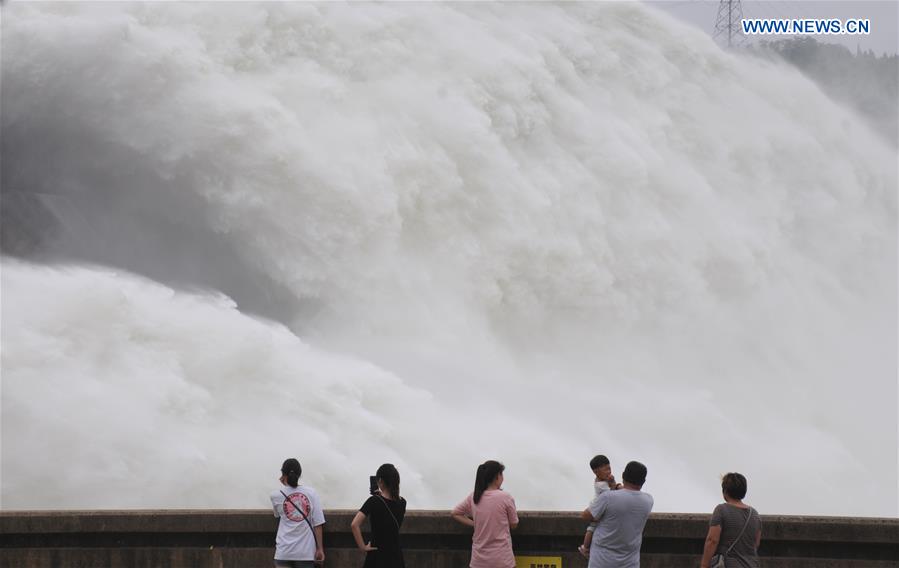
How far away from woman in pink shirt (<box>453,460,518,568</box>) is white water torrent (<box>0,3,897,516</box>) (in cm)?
526

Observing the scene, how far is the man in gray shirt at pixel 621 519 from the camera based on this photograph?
6.48 meters

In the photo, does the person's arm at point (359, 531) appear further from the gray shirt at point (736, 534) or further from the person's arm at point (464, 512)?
the gray shirt at point (736, 534)

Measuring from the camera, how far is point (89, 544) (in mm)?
7934

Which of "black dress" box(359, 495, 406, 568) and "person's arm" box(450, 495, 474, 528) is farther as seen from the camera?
"person's arm" box(450, 495, 474, 528)

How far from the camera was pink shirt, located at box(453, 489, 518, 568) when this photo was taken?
6812 mm

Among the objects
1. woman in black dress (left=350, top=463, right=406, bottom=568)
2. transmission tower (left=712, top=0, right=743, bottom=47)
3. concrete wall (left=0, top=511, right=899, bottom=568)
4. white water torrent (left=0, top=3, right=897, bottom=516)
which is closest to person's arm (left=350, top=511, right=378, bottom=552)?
woman in black dress (left=350, top=463, right=406, bottom=568)

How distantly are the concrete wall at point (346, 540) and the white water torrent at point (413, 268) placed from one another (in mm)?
3293

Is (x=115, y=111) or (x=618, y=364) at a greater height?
(x=115, y=111)

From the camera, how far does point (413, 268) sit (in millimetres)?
18156

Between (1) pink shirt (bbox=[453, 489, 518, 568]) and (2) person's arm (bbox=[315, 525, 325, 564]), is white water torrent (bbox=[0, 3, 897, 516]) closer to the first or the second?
(2) person's arm (bbox=[315, 525, 325, 564])

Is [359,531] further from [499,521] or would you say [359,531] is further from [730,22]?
[730,22]

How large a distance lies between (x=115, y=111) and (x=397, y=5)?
622 centimetres

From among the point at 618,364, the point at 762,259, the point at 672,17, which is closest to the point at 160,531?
the point at 618,364

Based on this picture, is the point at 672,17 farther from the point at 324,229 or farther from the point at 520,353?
the point at 324,229
